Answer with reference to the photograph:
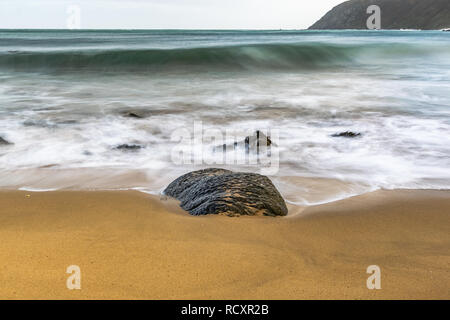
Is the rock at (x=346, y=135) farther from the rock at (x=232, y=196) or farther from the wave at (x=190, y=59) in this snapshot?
the wave at (x=190, y=59)

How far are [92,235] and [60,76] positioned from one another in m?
13.1

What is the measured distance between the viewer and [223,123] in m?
6.92

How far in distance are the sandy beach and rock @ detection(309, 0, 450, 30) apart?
397ft

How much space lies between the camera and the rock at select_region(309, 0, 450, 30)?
4417 inches

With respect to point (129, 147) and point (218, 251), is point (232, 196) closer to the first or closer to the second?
point (218, 251)

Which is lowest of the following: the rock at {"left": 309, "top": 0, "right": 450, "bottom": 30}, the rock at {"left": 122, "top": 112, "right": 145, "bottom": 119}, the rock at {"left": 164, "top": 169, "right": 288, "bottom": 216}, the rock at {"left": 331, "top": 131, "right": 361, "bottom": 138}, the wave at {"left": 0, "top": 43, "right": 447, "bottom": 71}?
the rock at {"left": 164, "top": 169, "right": 288, "bottom": 216}

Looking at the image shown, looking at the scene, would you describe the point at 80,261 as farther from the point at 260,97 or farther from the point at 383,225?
the point at 260,97

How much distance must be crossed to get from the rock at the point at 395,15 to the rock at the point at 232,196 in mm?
120944

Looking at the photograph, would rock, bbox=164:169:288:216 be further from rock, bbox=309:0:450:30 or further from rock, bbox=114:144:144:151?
rock, bbox=309:0:450:30

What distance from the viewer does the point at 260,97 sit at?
9.62m

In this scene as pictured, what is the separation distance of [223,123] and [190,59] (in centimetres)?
1133
